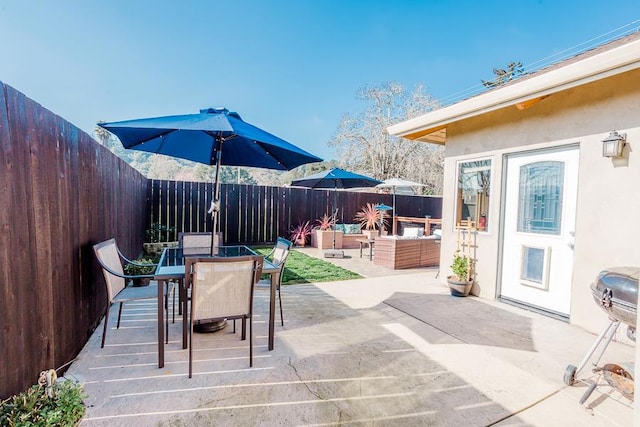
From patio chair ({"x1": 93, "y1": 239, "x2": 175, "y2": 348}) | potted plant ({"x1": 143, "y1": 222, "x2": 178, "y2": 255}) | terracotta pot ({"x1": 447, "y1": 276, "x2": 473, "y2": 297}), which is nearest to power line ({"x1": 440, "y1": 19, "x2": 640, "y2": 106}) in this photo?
terracotta pot ({"x1": 447, "y1": 276, "x2": 473, "y2": 297})

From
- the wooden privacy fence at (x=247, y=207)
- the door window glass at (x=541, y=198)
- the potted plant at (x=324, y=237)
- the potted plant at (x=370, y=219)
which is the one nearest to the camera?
the door window glass at (x=541, y=198)

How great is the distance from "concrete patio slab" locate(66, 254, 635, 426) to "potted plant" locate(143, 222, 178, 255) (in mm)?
3870

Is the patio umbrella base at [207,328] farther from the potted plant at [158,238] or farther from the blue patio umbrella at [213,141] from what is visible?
the potted plant at [158,238]

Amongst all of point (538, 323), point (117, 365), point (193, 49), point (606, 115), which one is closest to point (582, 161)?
point (606, 115)

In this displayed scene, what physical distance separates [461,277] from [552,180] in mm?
1731

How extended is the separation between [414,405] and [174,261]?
2.39 meters

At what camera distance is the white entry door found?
3689mm

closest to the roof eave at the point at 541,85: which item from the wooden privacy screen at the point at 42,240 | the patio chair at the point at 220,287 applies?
the patio chair at the point at 220,287

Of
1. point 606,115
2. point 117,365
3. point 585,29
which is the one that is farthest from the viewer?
point 585,29

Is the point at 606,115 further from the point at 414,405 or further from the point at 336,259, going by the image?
the point at 336,259

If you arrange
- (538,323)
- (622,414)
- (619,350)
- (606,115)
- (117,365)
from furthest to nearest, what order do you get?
(538,323) → (606,115) → (619,350) → (117,365) → (622,414)

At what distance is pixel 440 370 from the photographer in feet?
8.38

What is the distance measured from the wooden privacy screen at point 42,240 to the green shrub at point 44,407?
8 cm

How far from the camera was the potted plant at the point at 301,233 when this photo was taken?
32.3ft
